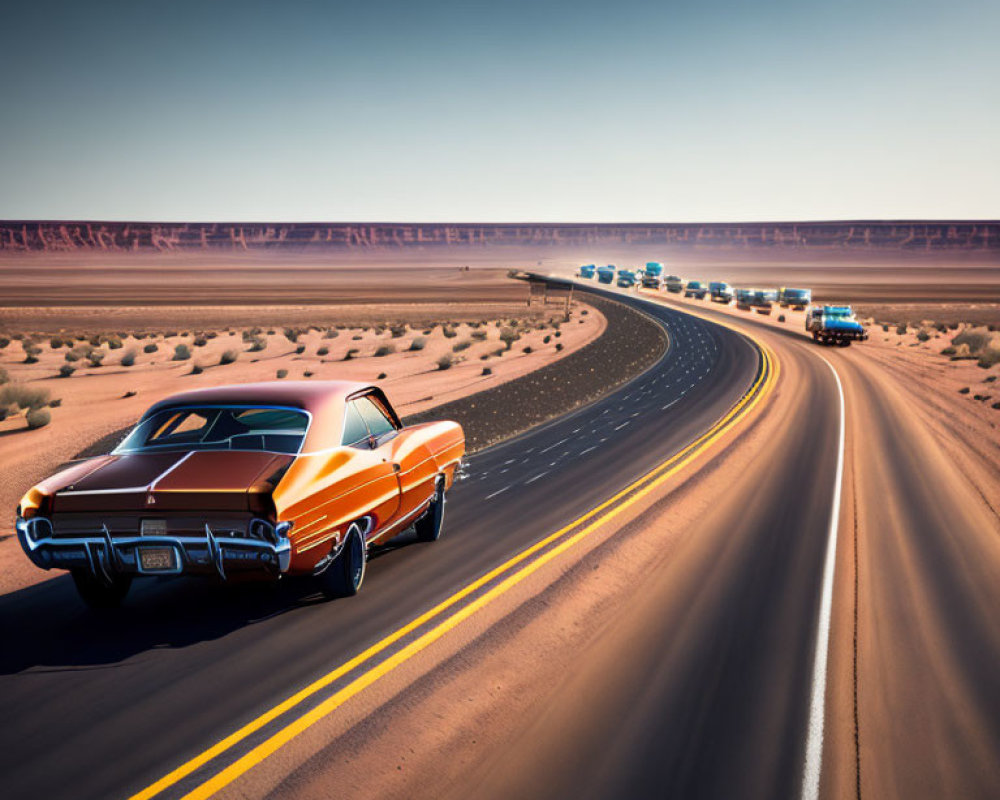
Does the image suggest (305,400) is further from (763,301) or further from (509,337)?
(763,301)

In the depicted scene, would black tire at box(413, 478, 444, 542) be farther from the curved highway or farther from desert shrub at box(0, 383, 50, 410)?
desert shrub at box(0, 383, 50, 410)

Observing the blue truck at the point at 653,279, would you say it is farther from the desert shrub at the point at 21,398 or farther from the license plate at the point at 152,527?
the license plate at the point at 152,527

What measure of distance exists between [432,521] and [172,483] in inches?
147

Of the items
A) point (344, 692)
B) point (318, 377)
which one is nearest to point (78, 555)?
point (344, 692)

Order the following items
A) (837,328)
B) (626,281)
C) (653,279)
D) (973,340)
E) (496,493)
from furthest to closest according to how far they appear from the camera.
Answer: (626,281) → (653,279) → (837,328) → (973,340) → (496,493)

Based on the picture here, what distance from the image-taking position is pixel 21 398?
22.0 m

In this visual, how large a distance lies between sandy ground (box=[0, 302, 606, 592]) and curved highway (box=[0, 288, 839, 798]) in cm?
247

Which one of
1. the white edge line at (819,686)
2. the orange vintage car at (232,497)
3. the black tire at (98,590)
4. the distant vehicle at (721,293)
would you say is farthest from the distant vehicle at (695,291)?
the black tire at (98,590)

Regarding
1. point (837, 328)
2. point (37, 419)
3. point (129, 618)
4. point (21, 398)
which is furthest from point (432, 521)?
point (837, 328)

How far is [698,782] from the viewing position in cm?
450

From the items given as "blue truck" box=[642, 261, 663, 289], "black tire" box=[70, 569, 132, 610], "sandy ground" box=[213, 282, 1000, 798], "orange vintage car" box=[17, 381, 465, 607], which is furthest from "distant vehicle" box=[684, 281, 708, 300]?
"black tire" box=[70, 569, 132, 610]

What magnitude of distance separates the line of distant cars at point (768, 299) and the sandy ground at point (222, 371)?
536 inches

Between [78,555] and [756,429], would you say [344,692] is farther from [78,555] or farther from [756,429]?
[756,429]

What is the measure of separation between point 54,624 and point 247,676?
7.32 ft
